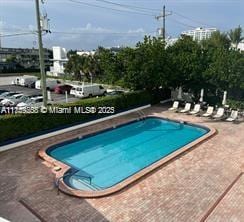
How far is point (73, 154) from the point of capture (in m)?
14.9

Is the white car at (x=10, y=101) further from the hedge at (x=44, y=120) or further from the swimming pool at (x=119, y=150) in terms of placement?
the swimming pool at (x=119, y=150)

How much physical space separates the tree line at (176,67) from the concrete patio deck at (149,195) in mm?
10634

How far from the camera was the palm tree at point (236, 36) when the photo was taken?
41.5m

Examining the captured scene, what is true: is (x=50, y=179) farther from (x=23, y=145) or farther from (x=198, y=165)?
(x=198, y=165)

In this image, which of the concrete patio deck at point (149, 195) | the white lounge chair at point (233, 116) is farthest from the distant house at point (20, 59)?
the concrete patio deck at point (149, 195)

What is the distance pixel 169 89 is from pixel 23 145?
1725 centimetres

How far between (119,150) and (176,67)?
11876mm

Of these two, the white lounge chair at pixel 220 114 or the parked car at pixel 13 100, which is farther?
the parked car at pixel 13 100

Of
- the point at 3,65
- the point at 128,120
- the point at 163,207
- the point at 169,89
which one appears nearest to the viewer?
the point at 163,207

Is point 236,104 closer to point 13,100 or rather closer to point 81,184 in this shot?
point 81,184

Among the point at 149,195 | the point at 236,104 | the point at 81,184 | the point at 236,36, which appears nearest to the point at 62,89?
the point at 236,104

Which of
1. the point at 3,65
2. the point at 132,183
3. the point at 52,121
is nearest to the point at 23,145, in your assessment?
the point at 52,121

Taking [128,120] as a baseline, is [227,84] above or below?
above

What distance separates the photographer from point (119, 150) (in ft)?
51.9
